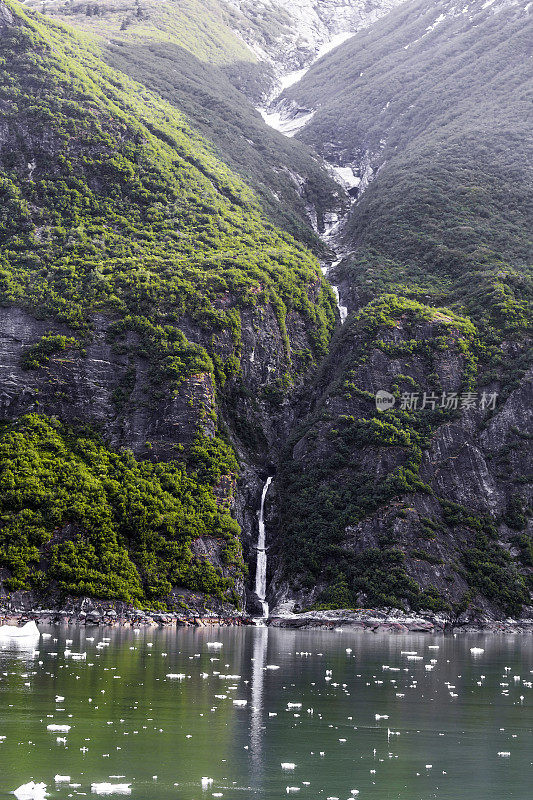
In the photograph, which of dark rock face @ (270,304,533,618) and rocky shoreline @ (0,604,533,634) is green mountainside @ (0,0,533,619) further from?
rocky shoreline @ (0,604,533,634)

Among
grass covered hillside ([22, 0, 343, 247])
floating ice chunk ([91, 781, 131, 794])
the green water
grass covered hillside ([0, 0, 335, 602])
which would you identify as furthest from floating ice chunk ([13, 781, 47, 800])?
grass covered hillside ([22, 0, 343, 247])

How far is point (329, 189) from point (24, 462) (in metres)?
118

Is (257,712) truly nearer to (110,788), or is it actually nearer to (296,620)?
(110,788)

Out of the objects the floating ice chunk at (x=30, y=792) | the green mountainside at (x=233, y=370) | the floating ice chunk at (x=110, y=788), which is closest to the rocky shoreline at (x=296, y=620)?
the green mountainside at (x=233, y=370)

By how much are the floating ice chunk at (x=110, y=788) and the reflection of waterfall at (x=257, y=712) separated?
93.2 inches

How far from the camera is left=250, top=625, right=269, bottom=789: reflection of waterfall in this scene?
53.1 ft

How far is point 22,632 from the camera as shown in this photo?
147 ft

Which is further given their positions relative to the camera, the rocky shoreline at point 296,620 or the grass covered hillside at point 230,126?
the grass covered hillside at point 230,126

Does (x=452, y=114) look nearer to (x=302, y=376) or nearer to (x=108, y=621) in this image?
(x=302, y=376)

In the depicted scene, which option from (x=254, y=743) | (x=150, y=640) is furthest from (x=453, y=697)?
(x=150, y=640)

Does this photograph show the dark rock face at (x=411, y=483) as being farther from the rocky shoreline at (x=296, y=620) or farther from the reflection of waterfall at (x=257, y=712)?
the reflection of waterfall at (x=257, y=712)

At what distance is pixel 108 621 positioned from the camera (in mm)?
60500

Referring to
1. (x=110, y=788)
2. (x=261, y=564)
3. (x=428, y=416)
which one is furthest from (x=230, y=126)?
(x=110, y=788)

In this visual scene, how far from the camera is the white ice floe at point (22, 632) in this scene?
1756 inches
